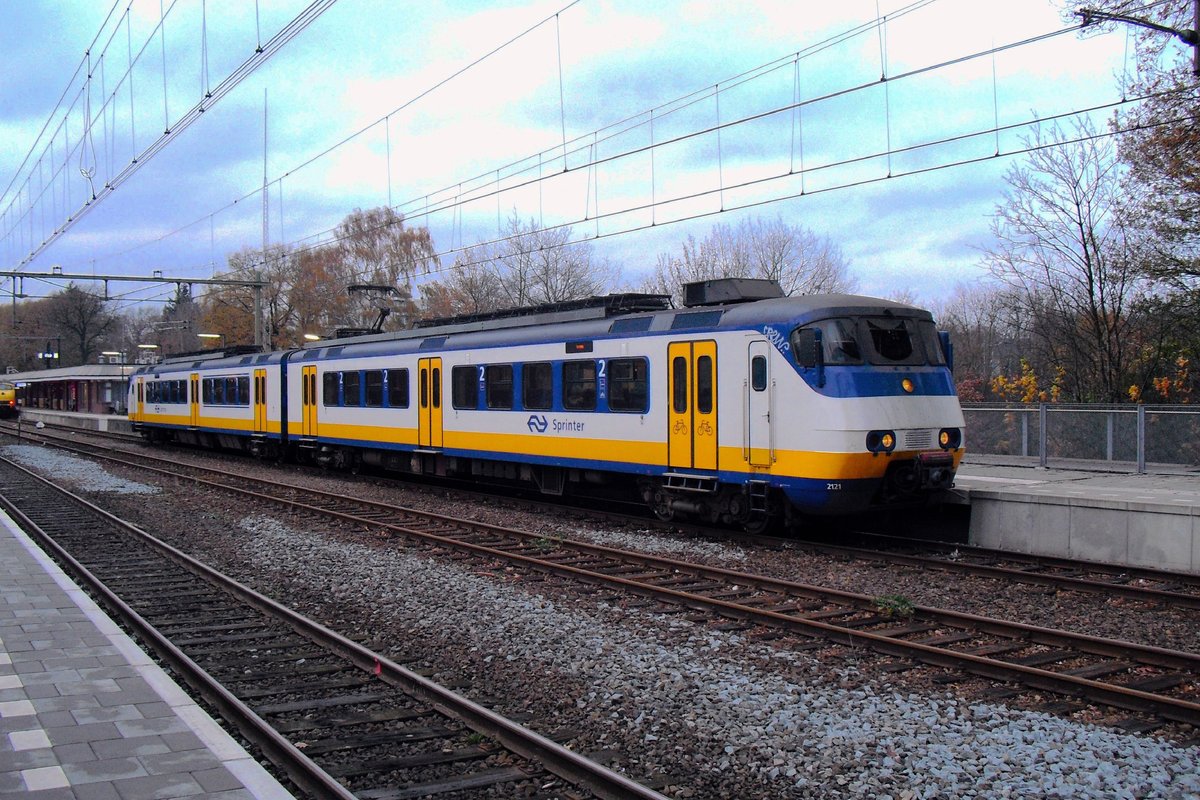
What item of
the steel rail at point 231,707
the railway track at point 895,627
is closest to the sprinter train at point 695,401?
the railway track at point 895,627

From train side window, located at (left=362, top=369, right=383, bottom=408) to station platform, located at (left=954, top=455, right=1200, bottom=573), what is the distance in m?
11.8

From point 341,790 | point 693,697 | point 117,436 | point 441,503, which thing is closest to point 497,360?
point 441,503

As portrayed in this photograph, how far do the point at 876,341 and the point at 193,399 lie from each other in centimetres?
2662

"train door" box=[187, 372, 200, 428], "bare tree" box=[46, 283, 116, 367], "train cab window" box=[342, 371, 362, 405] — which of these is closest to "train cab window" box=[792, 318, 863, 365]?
"train cab window" box=[342, 371, 362, 405]

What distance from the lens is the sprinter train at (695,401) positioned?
11.5 m

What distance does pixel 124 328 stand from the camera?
105m

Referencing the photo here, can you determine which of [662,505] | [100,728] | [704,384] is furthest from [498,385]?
[100,728]

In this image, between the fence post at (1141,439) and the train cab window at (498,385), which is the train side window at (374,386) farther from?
the fence post at (1141,439)

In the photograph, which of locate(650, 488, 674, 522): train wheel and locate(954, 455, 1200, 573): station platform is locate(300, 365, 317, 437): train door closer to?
locate(650, 488, 674, 522): train wheel

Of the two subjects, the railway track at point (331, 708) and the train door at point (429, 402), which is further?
the train door at point (429, 402)

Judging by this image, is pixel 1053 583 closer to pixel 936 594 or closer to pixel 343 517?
pixel 936 594

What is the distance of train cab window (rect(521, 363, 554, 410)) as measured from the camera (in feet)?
51.0

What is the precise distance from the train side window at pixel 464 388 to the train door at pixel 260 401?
34.0ft

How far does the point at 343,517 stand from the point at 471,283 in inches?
1195
